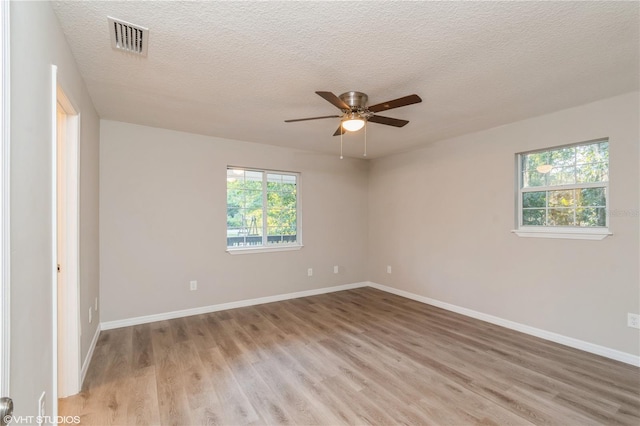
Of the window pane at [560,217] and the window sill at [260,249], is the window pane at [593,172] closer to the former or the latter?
the window pane at [560,217]

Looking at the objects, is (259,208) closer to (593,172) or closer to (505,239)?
(505,239)

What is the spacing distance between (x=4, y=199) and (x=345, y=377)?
2385mm

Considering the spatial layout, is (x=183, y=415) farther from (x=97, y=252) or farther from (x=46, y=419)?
(x=97, y=252)

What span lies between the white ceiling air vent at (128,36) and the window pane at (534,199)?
159 inches

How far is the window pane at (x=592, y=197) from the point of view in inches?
114

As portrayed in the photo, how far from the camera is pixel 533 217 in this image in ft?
11.2

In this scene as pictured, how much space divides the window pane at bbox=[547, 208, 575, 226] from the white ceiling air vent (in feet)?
13.6

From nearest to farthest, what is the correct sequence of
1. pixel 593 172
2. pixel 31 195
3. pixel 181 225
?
pixel 31 195
pixel 593 172
pixel 181 225

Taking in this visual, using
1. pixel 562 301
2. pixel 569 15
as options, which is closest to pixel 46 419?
pixel 569 15

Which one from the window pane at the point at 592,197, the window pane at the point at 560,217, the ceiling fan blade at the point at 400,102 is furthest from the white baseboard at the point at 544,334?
the ceiling fan blade at the point at 400,102

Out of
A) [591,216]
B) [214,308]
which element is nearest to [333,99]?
[591,216]

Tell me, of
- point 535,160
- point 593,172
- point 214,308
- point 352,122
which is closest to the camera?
point 352,122

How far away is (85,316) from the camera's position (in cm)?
250

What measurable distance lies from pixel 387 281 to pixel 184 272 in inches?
131
